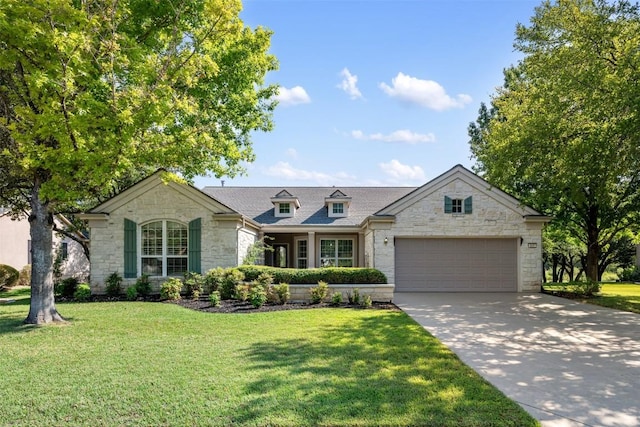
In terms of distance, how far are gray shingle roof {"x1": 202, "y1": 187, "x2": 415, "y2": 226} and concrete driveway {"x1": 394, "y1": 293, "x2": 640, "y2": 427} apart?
8.12 meters

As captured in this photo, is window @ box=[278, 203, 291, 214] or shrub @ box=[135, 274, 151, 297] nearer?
shrub @ box=[135, 274, 151, 297]

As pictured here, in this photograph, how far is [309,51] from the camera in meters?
13.7

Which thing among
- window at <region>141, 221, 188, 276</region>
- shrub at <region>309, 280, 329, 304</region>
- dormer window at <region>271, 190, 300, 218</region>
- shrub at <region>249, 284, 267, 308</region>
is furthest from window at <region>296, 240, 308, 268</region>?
shrub at <region>249, 284, 267, 308</region>

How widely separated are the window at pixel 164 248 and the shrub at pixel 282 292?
4.64m

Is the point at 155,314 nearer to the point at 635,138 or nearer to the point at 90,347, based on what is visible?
the point at 90,347

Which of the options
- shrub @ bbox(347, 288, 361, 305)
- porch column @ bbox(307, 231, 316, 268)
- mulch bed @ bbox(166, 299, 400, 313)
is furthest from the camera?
porch column @ bbox(307, 231, 316, 268)

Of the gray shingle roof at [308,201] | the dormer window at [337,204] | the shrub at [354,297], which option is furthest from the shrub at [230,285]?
the dormer window at [337,204]

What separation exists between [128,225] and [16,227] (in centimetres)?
1352

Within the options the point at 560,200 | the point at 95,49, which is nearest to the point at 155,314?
the point at 95,49

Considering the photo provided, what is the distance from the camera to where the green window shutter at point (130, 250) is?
1530 cm

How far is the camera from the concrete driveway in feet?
15.8

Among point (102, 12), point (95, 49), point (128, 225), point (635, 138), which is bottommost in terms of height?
point (128, 225)

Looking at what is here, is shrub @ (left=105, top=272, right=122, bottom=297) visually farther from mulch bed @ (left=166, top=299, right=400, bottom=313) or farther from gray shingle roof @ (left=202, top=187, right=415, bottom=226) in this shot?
gray shingle roof @ (left=202, top=187, right=415, bottom=226)

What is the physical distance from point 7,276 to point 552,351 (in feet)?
77.5
